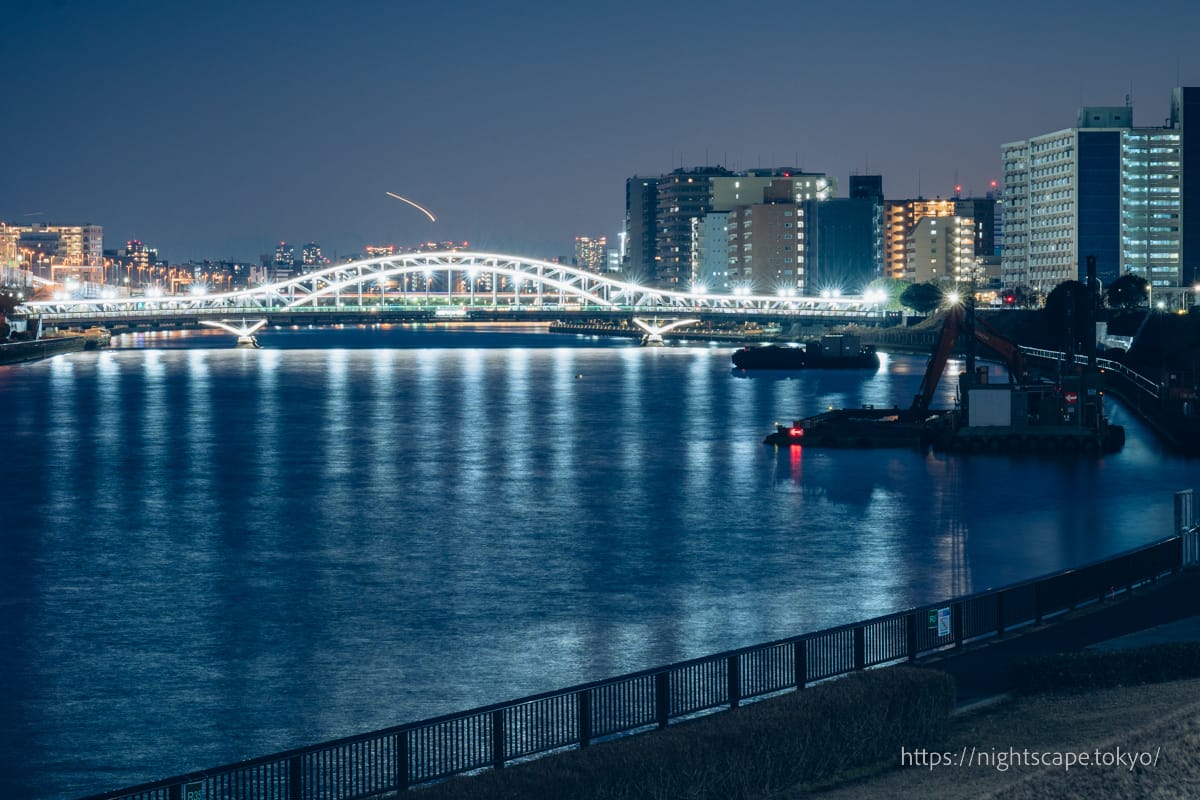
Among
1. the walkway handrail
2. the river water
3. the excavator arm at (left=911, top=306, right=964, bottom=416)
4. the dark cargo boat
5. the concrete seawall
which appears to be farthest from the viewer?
the concrete seawall

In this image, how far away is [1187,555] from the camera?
3186 cm

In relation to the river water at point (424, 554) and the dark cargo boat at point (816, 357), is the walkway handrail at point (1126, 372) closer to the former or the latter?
the river water at point (424, 554)

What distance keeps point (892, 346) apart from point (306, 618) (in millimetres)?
167380

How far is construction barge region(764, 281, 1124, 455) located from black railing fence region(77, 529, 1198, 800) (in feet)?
139

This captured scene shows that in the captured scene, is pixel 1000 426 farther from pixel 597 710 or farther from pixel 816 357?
pixel 816 357

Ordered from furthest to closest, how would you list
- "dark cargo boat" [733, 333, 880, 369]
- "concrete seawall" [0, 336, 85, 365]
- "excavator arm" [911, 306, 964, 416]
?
"concrete seawall" [0, 336, 85, 365] < "dark cargo boat" [733, 333, 880, 369] < "excavator arm" [911, 306, 964, 416]

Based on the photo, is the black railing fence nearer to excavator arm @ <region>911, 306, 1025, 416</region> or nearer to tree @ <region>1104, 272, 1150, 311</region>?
excavator arm @ <region>911, 306, 1025, 416</region>

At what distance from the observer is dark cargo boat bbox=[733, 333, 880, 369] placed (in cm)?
15425

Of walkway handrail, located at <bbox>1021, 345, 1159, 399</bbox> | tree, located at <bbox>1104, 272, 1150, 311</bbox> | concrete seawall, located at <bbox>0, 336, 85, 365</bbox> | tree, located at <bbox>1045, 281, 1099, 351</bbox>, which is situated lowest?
walkway handrail, located at <bbox>1021, 345, 1159, 399</bbox>

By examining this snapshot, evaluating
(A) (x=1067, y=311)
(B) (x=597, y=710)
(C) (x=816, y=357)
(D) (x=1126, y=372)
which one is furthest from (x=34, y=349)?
(B) (x=597, y=710)

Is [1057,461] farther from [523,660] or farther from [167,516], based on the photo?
[523,660]

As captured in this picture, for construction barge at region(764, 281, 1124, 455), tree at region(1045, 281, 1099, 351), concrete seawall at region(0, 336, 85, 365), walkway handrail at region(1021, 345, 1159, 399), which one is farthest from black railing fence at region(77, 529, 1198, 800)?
concrete seawall at region(0, 336, 85, 365)

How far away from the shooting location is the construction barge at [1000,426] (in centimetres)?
6912

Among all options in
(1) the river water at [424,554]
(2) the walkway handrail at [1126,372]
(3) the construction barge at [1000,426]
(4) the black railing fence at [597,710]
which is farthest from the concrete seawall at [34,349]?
(4) the black railing fence at [597,710]
